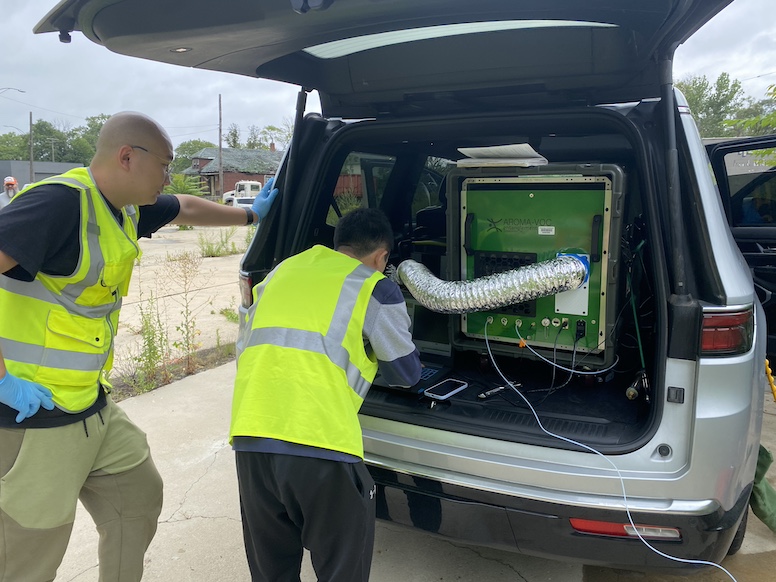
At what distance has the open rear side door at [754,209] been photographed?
334 cm

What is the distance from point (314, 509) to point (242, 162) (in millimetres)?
56149

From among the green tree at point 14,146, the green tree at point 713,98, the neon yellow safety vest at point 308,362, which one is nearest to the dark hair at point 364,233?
the neon yellow safety vest at point 308,362

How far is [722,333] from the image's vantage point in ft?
5.44

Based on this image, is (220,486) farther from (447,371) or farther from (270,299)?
(270,299)

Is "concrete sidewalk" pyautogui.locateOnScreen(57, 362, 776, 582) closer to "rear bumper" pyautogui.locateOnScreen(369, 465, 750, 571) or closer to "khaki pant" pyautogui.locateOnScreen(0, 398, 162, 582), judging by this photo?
"rear bumper" pyautogui.locateOnScreen(369, 465, 750, 571)

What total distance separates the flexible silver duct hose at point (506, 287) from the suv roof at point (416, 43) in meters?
0.68

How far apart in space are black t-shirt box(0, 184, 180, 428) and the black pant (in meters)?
0.65

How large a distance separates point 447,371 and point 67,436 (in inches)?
62.0

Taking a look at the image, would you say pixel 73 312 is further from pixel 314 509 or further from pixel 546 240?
pixel 546 240

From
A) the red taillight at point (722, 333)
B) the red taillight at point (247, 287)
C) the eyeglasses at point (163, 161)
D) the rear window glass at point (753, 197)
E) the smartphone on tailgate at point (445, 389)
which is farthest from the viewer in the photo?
the rear window glass at point (753, 197)

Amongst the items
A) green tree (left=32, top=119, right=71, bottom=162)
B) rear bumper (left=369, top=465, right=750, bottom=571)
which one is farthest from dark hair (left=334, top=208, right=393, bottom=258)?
green tree (left=32, top=119, right=71, bottom=162)

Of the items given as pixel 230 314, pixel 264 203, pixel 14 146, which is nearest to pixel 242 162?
pixel 14 146

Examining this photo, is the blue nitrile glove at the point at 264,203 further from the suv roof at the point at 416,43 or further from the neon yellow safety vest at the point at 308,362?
the neon yellow safety vest at the point at 308,362

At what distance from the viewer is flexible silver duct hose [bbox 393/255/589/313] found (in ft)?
7.19
